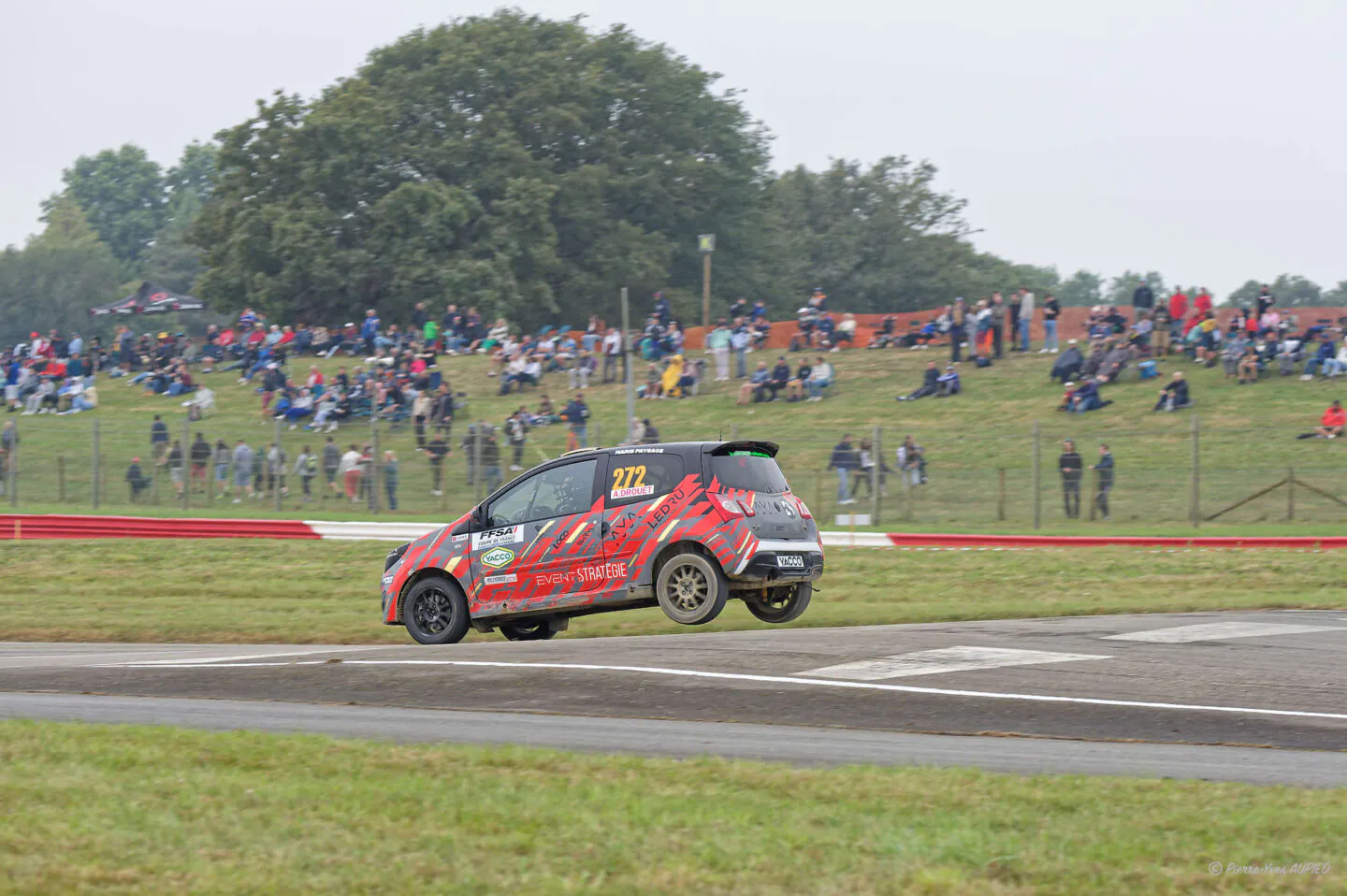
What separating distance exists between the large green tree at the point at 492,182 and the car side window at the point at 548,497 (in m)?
40.1

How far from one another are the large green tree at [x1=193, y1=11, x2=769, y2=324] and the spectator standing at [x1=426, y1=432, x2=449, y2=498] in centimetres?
2520

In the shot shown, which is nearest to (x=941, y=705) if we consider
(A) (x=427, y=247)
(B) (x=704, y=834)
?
(B) (x=704, y=834)

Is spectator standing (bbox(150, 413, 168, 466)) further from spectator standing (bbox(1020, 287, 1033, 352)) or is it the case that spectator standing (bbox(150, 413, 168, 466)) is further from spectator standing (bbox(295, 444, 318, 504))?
spectator standing (bbox(1020, 287, 1033, 352))

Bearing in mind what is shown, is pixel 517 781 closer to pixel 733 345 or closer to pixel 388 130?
pixel 733 345

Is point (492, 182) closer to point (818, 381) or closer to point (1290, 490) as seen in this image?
point (818, 381)

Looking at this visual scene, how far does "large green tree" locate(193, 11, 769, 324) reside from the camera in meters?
54.6

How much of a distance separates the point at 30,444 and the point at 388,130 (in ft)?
93.6

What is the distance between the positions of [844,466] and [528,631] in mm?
12680

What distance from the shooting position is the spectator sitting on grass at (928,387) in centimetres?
3653

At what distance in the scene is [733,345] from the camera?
41.0m

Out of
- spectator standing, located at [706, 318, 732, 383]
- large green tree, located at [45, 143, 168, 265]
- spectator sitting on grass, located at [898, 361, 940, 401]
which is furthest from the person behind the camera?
large green tree, located at [45, 143, 168, 265]

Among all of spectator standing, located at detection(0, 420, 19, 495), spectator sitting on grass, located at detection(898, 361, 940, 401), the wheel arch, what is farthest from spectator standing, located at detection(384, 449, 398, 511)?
the wheel arch

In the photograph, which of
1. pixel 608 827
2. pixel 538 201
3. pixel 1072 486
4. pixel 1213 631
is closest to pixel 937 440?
pixel 1072 486

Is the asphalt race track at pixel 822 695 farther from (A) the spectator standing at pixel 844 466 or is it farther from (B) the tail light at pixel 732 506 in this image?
(A) the spectator standing at pixel 844 466
